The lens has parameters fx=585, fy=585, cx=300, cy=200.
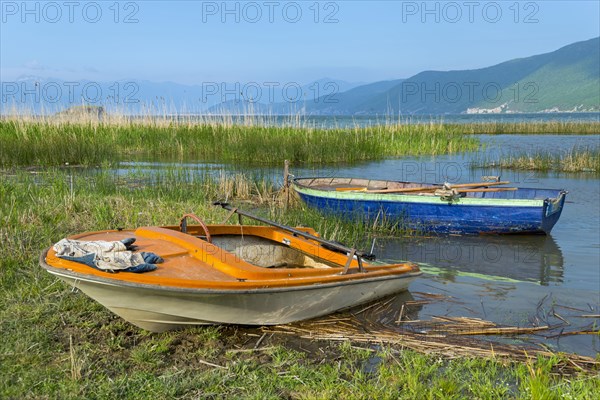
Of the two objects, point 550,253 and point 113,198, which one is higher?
point 113,198

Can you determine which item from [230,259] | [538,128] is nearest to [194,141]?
[230,259]

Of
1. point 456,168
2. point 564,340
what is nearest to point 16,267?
point 564,340

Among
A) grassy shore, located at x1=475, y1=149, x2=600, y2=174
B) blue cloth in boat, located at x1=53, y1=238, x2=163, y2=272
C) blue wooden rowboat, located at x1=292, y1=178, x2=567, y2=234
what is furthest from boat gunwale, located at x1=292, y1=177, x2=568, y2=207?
grassy shore, located at x1=475, y1=149, x2=600, y2=174

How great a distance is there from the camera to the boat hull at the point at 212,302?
435 centimetres

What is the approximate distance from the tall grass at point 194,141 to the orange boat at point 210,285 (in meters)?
12.1

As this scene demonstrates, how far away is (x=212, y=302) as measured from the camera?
15.1 feet

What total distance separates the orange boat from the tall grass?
39.7 feet

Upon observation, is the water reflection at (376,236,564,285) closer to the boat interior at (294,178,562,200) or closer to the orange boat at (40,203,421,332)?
the boat interior at (294,178,562,200)

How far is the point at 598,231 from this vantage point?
10602 millimetres

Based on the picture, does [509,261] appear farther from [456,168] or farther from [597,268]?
[456,168]

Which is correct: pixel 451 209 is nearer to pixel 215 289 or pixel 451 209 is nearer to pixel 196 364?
pixel 215 289

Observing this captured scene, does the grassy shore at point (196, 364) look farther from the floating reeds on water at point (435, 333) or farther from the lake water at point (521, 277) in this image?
the lake water at point (521, 277)

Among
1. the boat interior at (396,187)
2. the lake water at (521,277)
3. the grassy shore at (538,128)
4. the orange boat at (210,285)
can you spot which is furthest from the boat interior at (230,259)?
the grassy shore at (538,128)

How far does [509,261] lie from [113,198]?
6052mm
